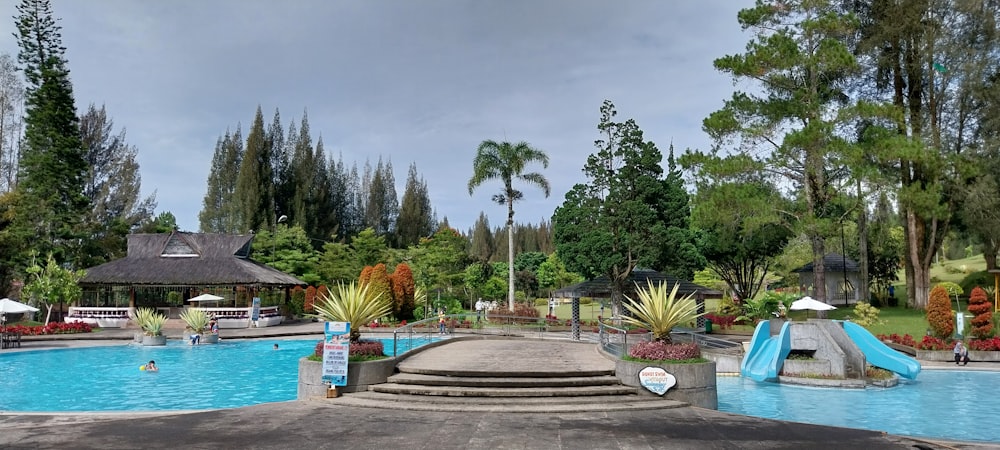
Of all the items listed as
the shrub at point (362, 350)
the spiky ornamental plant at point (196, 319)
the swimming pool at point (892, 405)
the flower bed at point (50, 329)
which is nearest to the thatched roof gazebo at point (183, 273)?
the flower bed at point (50, 329)

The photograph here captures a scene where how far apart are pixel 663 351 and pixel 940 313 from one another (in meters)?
16.9

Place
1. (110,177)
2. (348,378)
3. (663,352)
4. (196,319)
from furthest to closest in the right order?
1. (110,177)
2. (196,319)
3. (663,352)
4. (348,378)

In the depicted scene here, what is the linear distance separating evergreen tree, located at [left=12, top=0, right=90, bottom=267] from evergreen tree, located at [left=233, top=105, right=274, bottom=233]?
67.7ft

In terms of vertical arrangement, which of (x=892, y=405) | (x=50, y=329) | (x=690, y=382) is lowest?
(x=892, y=405)

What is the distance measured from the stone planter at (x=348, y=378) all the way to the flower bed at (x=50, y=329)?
2609cm

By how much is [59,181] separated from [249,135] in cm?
2843

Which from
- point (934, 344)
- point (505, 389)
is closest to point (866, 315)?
point (934, 344)

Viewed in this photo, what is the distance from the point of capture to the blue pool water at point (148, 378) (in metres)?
17.3

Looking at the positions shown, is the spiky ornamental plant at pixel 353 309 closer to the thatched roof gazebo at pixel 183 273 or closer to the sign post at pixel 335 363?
the sign post at pixel 335 363

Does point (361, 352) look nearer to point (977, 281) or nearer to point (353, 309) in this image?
point (353, 309)

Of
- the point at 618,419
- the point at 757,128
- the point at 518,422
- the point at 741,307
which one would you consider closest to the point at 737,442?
the point at 618,419

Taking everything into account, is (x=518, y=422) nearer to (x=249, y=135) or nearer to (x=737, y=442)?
(x=737, y=442)

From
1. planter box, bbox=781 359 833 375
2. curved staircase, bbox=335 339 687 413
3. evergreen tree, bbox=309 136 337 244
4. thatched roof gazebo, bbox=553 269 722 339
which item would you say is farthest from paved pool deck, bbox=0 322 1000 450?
evergreen tree, bbox=309 136 337 244

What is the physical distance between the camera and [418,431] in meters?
10.6
